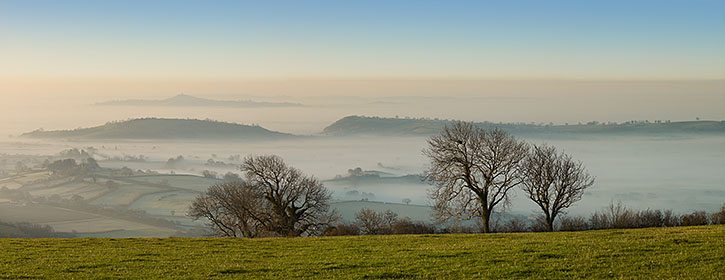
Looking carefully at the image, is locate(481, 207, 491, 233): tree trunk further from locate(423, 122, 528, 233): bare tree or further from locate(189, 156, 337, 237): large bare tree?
locate(189, 156, 337, 237): large bare tree

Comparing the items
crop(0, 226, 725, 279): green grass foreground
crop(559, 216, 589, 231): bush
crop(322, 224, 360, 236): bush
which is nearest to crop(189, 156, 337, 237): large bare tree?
crop(322, 224, 360, 236): bush

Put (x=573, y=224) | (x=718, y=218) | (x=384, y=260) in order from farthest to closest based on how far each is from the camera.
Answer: (x=573, y=224) → (x=718, y=218) → (x=384, y=260)

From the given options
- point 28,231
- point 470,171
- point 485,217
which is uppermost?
point 470,171

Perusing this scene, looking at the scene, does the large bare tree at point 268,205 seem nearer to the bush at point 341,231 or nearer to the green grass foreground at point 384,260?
the bush at point 341,231

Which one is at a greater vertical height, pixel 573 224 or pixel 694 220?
pixel 694 220

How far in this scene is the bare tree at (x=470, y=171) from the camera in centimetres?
5234

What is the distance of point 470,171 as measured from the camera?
173 ft

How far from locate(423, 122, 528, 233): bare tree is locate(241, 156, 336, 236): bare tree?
13.4 m

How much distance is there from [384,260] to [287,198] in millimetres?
36390

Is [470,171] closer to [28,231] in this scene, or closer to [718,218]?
[718,218]

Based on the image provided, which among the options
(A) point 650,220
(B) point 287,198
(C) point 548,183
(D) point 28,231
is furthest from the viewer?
(D) point 28,231

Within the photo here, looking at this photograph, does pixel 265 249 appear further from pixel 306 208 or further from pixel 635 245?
pixel 306 208

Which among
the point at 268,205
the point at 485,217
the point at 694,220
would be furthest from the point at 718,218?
the point at 268,205

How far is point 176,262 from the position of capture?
83.4ft
